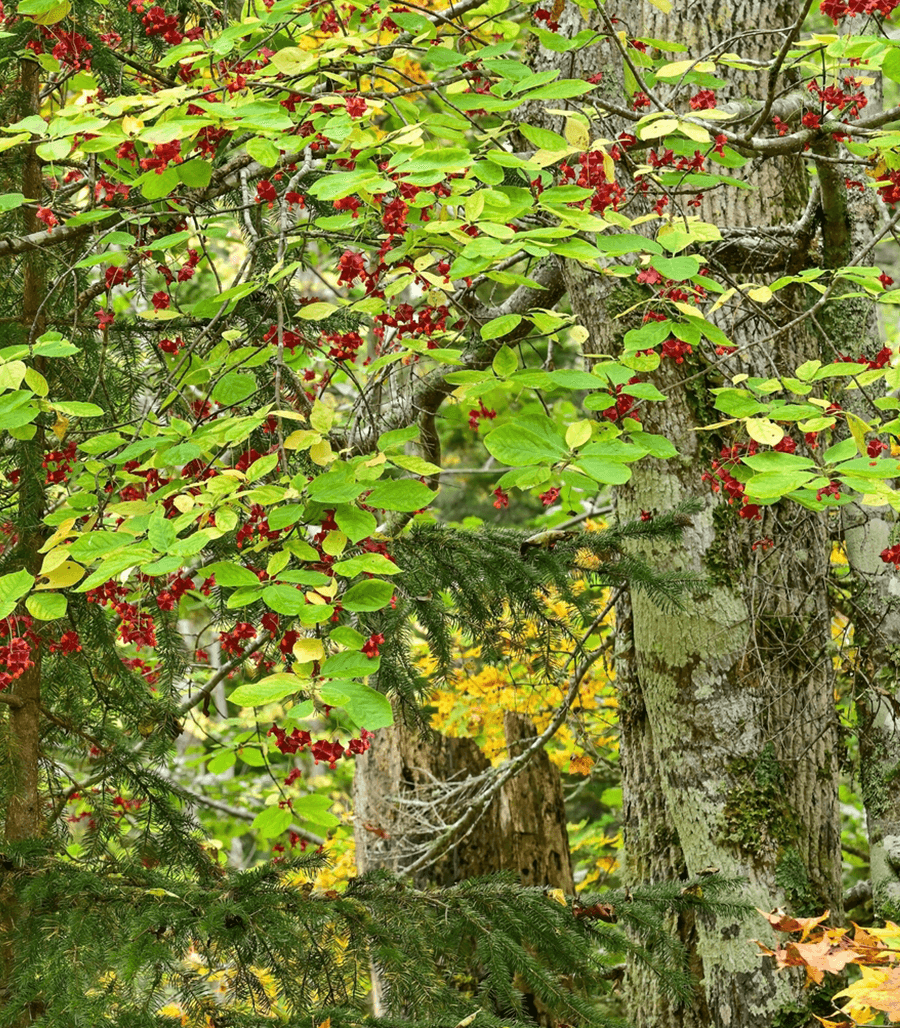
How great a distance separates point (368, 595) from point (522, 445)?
48cm

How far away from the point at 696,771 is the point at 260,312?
6.43 ft

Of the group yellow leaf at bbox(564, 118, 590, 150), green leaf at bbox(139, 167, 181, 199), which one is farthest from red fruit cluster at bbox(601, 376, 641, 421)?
green leaf at bbox(139, 167, 181, 199)

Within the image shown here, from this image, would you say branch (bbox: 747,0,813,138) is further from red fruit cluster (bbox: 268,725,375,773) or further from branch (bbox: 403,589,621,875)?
red fruit cluster (bbox: 268,725,375,773)

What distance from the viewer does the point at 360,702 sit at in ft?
4.71

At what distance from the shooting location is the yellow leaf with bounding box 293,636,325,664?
5.19 ft

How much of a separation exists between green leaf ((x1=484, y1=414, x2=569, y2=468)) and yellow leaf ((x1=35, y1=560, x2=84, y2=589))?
85 centimetres

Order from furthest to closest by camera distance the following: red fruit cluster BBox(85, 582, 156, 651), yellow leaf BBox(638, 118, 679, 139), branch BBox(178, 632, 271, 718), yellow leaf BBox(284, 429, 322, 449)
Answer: branch BBox(178, 632, 271, 718)
red fruit cluster BBox(85, 582, 156, 651)
yellow leaf BBox(638, 118, 679, 139)
yellow leaf BBox(284, 429, 322, 449)

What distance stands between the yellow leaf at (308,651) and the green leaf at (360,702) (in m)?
0.13

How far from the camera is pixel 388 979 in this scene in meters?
2.21

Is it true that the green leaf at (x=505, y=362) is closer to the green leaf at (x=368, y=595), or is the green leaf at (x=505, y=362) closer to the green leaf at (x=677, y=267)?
the green leaf at (x=677, y=267)

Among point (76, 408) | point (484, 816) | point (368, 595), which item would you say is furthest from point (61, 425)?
point (484, 816)

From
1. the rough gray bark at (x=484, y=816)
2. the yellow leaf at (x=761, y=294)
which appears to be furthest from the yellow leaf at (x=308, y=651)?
the rough gray bark at (x=484, y=816)

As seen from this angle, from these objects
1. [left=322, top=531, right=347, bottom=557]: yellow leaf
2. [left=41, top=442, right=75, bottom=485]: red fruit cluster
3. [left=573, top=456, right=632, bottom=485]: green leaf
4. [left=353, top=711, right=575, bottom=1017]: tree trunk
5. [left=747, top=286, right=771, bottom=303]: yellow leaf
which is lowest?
[left=353, top=711, right=575, bottom=1017]: tree trunk

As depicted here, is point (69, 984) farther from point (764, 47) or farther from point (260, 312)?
point (764, 47)
